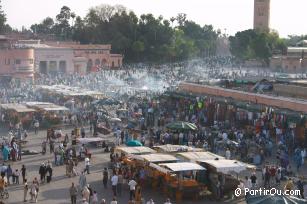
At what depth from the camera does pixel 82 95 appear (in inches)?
1437

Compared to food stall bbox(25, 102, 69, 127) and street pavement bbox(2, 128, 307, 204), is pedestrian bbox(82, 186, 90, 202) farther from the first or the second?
food stall bbox(25, 102, 69, 127)

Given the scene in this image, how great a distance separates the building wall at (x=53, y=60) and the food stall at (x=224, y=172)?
1606 inches

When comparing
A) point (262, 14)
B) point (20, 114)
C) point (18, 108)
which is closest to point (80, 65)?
point (18, 108)

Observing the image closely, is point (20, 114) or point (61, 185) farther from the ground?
point (20, 114)

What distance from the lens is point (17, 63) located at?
166 feet

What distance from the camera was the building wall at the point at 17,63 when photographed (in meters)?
50.7

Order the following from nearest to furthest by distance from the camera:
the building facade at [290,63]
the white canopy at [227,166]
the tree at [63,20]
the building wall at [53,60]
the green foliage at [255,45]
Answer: the white canopy at [227,166] → the building wall at [53,60] → the building facade at [290,63] → the green foliage at [255,45] → the tree at [63,20]

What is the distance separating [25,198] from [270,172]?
7651 mm

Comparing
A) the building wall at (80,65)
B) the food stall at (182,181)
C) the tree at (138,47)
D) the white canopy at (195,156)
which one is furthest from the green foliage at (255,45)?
the food stall at (182,181)

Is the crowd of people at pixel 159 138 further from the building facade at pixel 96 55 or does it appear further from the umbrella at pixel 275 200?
the building facade at pixel 96 55

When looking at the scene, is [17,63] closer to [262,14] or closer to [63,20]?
[63,20]

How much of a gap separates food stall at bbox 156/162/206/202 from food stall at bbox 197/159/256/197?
276mm

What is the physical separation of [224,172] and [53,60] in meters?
43.1

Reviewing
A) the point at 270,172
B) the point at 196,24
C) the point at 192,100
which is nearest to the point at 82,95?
the point at 192,100
